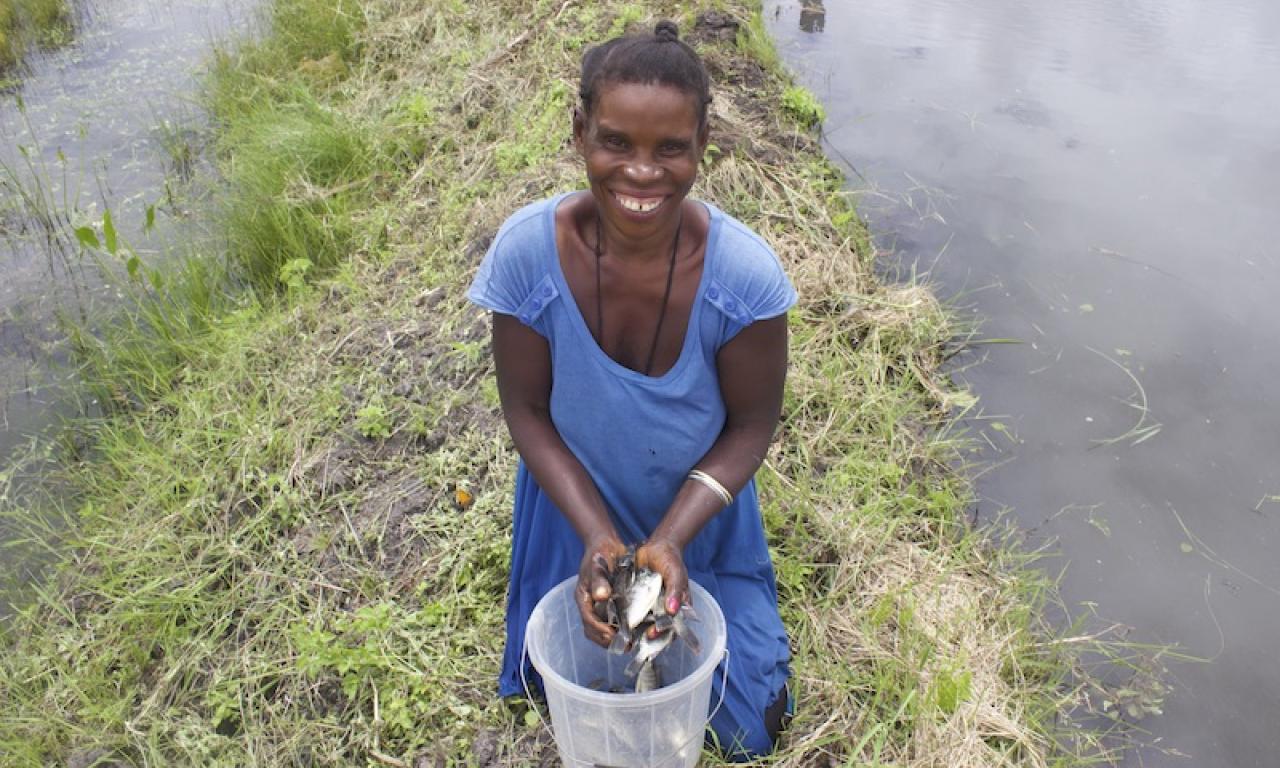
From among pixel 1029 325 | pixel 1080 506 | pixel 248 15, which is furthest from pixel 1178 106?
pixel 248 15

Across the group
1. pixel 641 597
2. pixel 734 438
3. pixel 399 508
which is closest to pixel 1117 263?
pixel 734 438

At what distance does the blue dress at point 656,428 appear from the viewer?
1.78 m

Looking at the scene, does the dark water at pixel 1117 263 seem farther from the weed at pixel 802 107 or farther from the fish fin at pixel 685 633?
the fish fin at pixel 685 633

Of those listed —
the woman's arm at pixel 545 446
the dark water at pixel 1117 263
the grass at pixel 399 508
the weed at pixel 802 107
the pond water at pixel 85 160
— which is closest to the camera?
the woman's arm at pixel 545 446

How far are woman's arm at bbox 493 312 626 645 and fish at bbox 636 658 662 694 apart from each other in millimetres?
150

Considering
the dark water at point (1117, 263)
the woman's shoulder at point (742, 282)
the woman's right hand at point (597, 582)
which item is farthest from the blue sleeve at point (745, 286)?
the dark water at point (1117, 263)

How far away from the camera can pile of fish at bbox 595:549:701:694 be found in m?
1.67

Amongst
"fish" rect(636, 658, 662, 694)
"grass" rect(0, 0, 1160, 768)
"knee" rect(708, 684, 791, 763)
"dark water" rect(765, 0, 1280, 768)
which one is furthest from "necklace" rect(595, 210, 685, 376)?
"dark water" rect(765, 0, 1280, 768)

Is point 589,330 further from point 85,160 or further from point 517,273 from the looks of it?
point 85,160

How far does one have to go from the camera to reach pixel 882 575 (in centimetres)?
263

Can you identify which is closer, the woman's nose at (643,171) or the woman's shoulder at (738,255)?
the woman's nose at (643,171)

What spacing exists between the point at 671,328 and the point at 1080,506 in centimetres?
194

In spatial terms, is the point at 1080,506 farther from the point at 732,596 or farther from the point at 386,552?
the point at 386,552

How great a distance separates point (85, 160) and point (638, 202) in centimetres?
492
